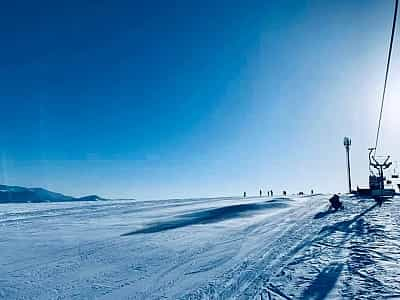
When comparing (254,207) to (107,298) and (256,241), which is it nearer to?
(256,241)

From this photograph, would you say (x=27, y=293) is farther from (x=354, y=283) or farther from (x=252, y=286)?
(x=354, y=283)

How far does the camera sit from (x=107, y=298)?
6.48 m

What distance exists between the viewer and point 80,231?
16.0 m

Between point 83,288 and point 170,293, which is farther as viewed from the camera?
point 83,288

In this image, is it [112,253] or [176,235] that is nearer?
[112,253]

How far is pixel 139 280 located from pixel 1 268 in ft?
13.4

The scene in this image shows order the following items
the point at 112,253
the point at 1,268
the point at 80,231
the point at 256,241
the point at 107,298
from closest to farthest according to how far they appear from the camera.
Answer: the point at 107,298, the point at 1,268, the point at 112,253, the point at 256,241, the point at 80,231

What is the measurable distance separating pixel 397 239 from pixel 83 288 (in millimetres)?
8999

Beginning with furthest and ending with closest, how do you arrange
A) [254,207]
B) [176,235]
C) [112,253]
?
[254,207] < [176,235] < [112,253]

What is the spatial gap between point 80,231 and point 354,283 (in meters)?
12.5

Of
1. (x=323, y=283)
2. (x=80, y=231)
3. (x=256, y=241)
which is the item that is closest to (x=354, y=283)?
(x=323, y=283)

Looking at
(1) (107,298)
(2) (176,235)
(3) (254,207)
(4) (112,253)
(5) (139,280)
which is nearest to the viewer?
(1) (107,298)

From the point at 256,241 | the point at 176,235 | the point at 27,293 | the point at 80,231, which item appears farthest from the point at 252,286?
the point at 80,231

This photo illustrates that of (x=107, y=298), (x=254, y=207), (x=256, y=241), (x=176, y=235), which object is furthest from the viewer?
(x=254, y=207)
